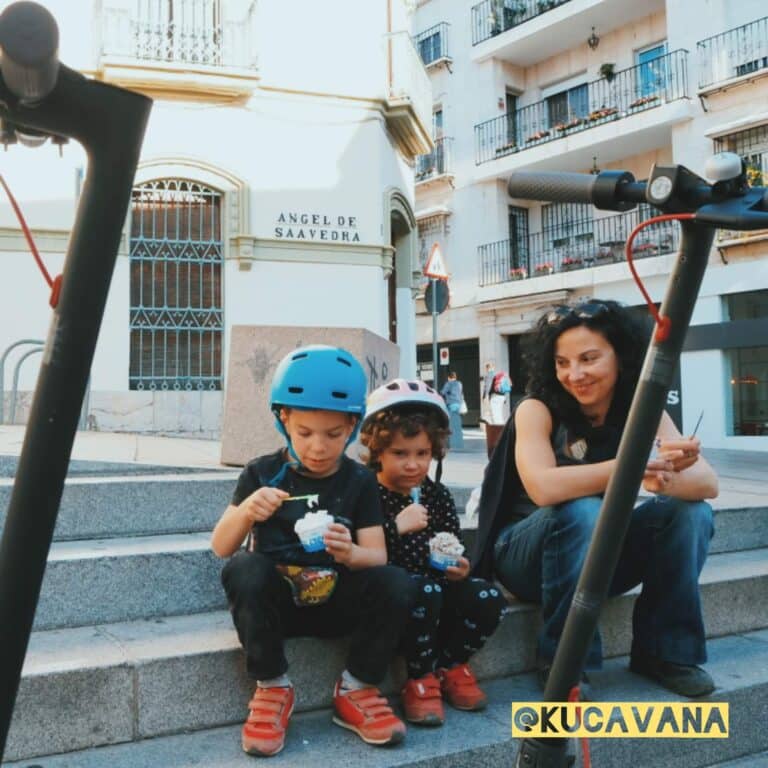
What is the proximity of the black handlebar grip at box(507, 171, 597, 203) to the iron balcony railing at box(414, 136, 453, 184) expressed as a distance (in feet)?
64.8

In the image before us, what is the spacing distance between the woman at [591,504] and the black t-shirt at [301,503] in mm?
507

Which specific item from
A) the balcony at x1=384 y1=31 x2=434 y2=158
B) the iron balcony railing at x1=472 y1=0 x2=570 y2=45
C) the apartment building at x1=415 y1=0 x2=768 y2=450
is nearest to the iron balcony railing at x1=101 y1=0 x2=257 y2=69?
the balcony at x1=384 y1=31 x2=434 y2=158

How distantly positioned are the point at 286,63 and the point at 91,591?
9542 millimetres

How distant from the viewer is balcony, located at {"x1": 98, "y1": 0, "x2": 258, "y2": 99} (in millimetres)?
9844

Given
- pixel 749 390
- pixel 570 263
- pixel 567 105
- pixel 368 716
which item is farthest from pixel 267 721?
pixel 567 105

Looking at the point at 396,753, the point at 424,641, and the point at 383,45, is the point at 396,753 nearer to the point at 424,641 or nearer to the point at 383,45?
the point at 424,641

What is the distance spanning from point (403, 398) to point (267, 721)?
3.26ft

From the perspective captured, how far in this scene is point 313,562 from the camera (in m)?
2.26

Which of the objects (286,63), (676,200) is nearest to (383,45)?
(286,63)

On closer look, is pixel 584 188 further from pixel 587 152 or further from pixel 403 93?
pixel 587 152

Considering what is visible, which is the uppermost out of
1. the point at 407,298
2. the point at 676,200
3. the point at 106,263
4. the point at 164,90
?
the point at 164,90

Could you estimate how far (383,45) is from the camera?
37.1 ft

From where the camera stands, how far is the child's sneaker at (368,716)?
2.08 metres

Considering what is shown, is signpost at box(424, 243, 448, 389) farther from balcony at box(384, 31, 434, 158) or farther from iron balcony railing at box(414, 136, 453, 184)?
iron balcony railing at box(414, 136, 453, 184)
